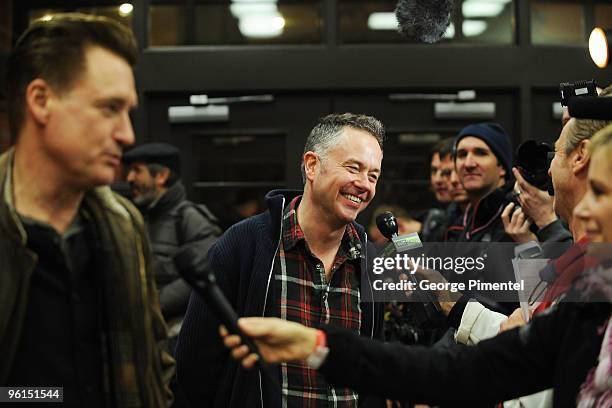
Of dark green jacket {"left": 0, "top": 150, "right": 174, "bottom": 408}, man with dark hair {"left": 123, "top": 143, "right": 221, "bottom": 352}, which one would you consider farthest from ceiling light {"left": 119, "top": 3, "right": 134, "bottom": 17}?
dark green jacket {"left": 0, "top": 150, "right": 174, "bottom": 408}

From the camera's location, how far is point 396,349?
2.13 metres

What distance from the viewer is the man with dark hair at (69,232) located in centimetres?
174

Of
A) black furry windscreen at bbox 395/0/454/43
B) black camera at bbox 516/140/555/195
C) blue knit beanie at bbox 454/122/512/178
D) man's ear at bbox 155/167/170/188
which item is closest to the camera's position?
black furry windscreen at bbox 395/0/454/43

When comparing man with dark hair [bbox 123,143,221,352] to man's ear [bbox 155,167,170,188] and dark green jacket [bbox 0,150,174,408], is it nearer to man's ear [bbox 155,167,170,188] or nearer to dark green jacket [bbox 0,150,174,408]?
man's ear [bbox 155,167,170,188]

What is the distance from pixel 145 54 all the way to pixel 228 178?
3.41 ft

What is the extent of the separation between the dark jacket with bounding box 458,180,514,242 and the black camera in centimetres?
49

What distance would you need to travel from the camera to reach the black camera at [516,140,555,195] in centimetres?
339

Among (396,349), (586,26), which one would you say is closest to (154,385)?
(396,349)

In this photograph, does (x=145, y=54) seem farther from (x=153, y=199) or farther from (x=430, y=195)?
(x=430, y=195)

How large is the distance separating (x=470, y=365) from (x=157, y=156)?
3414 millimetres

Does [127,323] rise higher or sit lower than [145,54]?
lower

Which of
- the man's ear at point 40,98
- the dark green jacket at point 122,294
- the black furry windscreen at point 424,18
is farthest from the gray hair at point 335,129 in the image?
the man's ear at point 40,98

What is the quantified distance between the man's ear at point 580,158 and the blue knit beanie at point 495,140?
1835 millimetres

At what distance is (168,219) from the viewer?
5.02m
